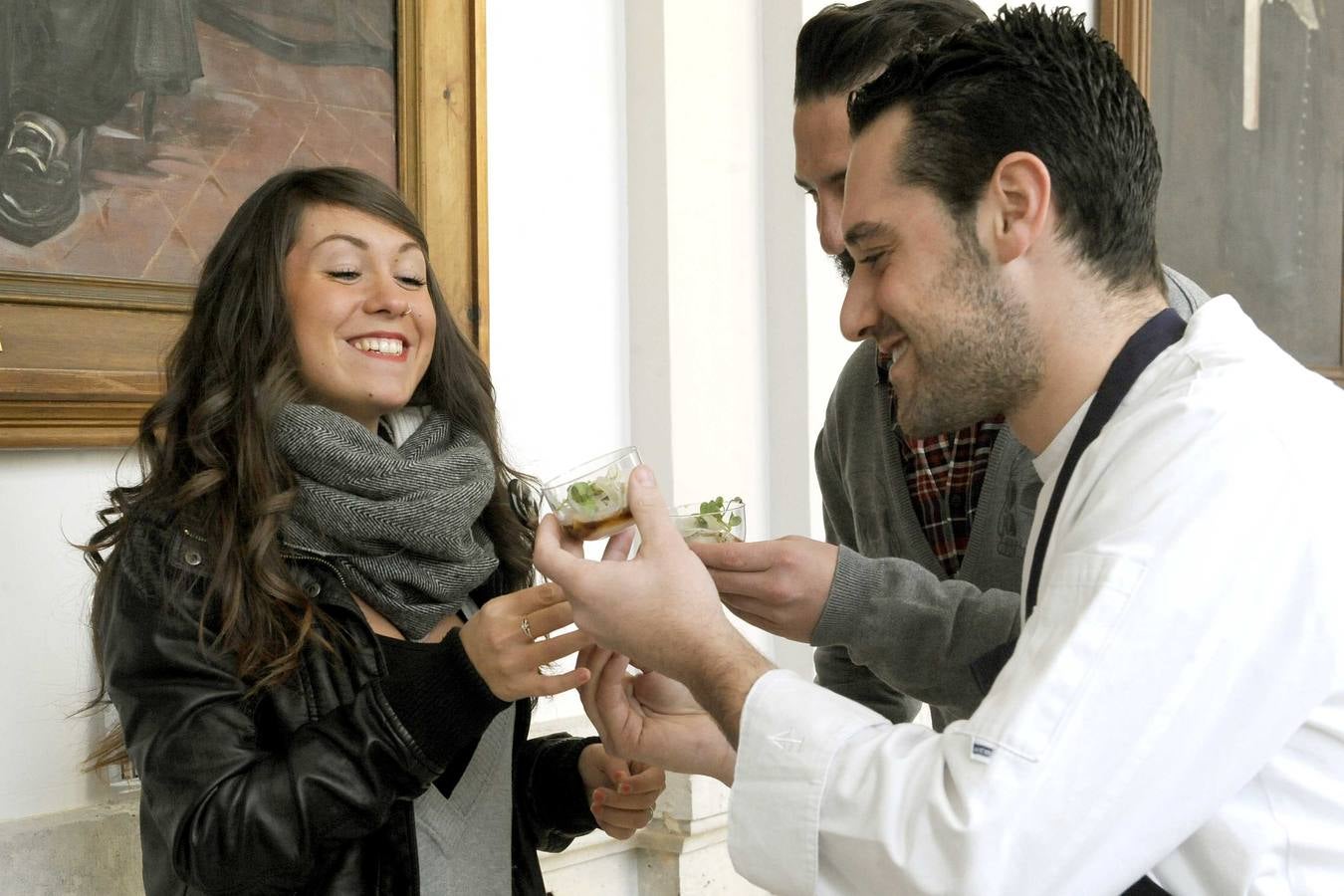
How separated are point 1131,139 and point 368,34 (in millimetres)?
1796

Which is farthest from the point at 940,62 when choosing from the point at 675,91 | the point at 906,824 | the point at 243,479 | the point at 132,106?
the point at 675,91

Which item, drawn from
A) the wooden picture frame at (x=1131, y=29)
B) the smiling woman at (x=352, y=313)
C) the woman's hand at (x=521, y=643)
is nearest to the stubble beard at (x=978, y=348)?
the woman's hand at (x=521, y=643)

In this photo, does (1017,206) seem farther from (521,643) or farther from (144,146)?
(144,146)

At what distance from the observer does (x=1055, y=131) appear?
5.43 feet

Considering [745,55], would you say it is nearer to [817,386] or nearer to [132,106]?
[817,386]

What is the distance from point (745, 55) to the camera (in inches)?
146

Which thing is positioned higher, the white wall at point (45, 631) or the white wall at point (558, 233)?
the white wall at point (558, 233)

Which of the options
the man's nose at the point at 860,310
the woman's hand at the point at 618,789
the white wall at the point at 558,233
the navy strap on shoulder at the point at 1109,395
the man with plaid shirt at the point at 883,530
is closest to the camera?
the navy strap on shoulder at the point at 1109,395

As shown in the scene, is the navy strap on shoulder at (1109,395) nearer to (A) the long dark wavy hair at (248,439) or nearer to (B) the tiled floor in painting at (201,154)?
(A) the long dark wavy hair at (248,439)

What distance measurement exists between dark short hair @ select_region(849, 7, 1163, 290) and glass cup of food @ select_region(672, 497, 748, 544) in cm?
56

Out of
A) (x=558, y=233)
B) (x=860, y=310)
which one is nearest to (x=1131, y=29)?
(x=558, y=233)

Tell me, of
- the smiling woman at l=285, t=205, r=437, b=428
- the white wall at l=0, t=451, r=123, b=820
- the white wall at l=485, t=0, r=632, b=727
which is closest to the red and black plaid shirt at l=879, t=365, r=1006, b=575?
the smiling woman at l=285, t=205, r=437, b=428

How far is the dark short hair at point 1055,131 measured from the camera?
1.64 metres

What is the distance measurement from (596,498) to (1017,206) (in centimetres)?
66
